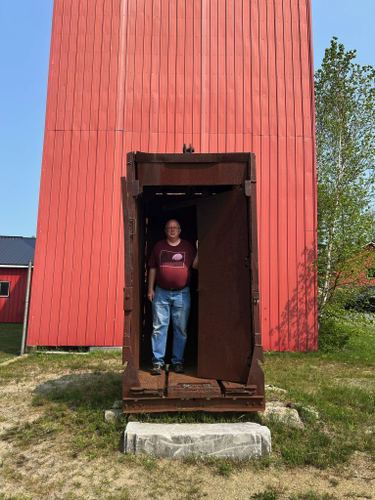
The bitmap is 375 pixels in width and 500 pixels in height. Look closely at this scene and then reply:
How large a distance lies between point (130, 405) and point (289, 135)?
7.59m

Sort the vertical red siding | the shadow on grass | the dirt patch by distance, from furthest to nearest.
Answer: the vertical red siding, the shadow on grass, the dirt patch

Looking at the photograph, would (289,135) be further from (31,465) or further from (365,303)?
(31,465)

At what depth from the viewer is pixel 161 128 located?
29.7ft

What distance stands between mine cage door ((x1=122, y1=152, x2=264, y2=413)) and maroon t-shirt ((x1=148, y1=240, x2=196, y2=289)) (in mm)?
215

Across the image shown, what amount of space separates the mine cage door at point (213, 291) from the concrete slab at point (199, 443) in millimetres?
387

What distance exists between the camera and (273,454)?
3373mm

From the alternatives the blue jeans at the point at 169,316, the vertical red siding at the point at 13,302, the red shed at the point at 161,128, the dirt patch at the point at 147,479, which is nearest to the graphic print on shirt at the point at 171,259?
the blue jeans at the point at 169,316

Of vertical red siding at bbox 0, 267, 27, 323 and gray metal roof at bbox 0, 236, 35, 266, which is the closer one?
vertical red siding at bbox 0, 267, 27, 323

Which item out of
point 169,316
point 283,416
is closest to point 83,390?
point 169,316

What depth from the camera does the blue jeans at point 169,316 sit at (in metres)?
4.46

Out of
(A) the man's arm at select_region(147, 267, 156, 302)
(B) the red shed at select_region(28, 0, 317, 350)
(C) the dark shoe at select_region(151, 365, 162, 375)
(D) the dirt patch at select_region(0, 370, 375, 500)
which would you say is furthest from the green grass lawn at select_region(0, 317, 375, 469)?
(A) the man's arm at select_region(147, 267, 156, 302)

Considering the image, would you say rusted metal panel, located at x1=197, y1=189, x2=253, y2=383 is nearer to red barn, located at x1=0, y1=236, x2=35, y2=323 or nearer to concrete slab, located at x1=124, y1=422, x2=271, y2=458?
concrete slab, located at x1=124, y1=422, x2=271, y2=458

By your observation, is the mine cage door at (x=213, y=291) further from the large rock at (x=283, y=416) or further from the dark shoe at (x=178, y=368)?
the large rock at (x=283, y=416)

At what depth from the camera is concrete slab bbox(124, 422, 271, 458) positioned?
130 inches
